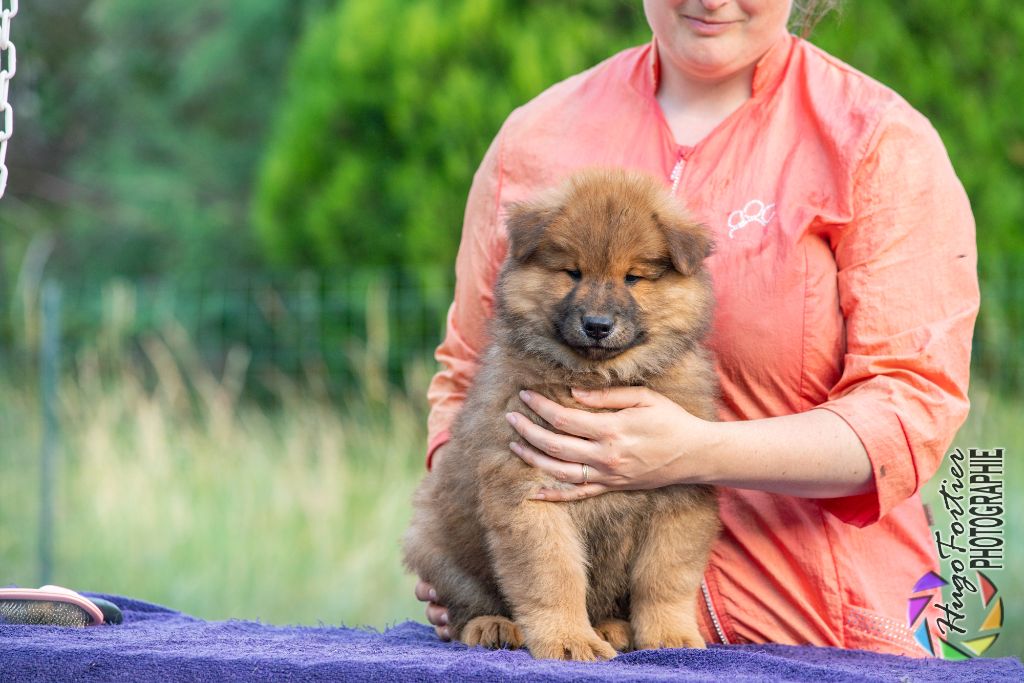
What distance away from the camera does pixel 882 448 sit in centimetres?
275

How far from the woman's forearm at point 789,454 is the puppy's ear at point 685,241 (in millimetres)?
384

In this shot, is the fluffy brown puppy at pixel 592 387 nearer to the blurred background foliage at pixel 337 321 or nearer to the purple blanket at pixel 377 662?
the purple blanket at pixel 377 662

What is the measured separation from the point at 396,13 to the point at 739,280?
6.11 meters

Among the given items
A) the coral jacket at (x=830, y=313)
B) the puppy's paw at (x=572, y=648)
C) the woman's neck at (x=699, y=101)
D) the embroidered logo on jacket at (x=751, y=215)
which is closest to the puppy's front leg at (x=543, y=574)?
the puppy's paw at (x=572, y=648)

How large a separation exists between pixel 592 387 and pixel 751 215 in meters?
0.58

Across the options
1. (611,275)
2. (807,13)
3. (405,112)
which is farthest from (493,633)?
(405,112)

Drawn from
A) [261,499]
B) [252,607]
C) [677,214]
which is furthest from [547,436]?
[261,499]

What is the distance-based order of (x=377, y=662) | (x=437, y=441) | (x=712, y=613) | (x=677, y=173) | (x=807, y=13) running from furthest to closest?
(x=807, y=13) < (x=437, y=441) < (x=677, y=173) < (x=712, y=613) < (x=377, y=662)

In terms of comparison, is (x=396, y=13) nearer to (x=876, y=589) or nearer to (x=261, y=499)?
(x=261, y=499)

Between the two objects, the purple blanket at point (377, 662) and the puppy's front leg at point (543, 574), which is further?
the puppy's front leg at point (543, 574)

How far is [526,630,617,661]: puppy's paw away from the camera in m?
2.66

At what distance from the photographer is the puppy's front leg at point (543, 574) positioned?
2.69 m

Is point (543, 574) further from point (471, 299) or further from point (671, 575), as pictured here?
point (471, 299)

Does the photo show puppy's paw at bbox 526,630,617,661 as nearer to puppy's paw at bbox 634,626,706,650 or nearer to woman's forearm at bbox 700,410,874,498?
puppy's paw at bbox 634,626,706,650
